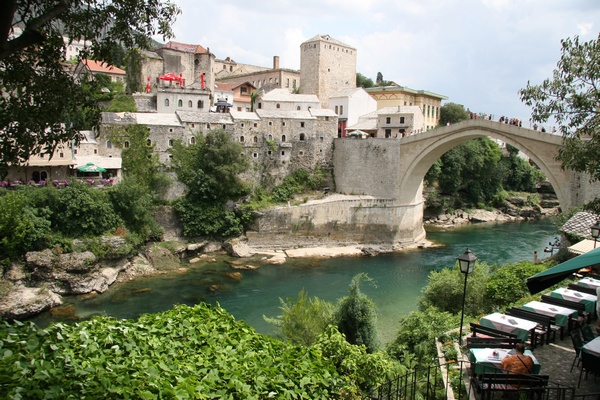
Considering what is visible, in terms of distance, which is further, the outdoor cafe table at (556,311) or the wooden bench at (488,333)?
the outdoor cafe table at (556,311)

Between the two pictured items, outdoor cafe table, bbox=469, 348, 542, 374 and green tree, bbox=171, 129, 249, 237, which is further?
green tree, bbox=171, 129, 249, 237

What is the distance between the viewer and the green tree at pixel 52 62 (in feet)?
18.9

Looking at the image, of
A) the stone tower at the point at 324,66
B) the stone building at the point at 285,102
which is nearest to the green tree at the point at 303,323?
the stone building at the point at 285,102

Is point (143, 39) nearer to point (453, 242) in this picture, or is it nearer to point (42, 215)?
point (42, 215)

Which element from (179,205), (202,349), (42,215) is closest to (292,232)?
(179,205)

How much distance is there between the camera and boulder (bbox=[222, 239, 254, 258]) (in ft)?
83.7

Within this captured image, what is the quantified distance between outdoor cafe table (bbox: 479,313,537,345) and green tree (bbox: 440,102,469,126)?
138ft

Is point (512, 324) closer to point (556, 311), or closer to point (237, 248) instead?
point (556, 311)

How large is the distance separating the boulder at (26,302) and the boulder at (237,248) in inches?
364

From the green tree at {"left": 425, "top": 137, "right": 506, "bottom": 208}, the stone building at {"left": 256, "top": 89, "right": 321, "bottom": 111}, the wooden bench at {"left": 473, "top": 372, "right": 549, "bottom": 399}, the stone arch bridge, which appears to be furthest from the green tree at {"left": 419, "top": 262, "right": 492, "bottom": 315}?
the green tree at {"left": 425, "top": 137, "right": 506, "bottom": 208}

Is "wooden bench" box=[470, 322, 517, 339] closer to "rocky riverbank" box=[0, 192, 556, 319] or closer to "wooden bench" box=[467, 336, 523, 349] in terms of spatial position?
"wooden bench" box=[467, 336, 523, 349]

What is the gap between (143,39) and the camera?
6.84 metres

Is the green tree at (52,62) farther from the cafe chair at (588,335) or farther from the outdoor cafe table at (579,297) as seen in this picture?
the outdoor cafe table at (579,297)

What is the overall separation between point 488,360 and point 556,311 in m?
2.62
